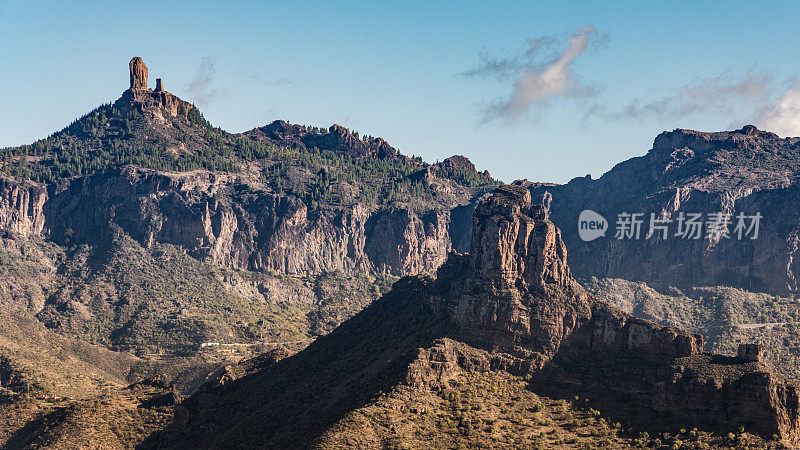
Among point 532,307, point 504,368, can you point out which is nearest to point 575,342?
point 532,307

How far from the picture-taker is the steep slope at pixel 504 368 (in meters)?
119

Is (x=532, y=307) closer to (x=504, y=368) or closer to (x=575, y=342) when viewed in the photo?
(x=575, y=342)

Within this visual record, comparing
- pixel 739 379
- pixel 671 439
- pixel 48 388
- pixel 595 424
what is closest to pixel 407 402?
pixel 595 424

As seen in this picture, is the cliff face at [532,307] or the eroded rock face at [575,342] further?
the cliff face at [532,307]

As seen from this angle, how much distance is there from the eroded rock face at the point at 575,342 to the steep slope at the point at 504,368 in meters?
0.15

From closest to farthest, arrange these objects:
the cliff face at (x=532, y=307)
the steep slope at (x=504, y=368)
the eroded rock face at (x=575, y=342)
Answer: the eroded rock face at (x=575, y=342) < the steep slope at (x=504, y=368) < the cliff face at (x=532, y=307)

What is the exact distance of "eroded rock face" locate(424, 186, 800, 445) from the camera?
118 metres

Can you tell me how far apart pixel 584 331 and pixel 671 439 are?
74.0 feet

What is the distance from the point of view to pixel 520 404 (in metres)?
126

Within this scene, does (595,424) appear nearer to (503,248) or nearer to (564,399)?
(564,399)

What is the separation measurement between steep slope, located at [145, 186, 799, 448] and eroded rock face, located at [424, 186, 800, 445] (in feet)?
0.49

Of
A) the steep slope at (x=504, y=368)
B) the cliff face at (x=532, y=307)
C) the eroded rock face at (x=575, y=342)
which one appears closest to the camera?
the eroded rock face at (x=575, y=342)

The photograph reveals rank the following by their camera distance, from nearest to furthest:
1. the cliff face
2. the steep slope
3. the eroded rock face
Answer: the eroded rock face
the steep slope
the cliff face

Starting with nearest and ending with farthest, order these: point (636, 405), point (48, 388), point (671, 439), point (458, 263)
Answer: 1. point (671, 439)
2. point (636, 405)
3. point (458, 263)
4. point (48, 388)
